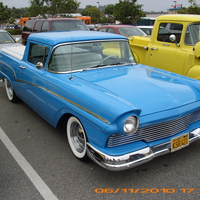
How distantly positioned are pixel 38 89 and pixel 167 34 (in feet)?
10.2

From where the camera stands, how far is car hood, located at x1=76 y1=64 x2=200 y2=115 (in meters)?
2.86

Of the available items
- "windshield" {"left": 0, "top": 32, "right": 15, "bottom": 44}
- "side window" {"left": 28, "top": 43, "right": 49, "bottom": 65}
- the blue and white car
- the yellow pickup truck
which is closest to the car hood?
the blue and white car

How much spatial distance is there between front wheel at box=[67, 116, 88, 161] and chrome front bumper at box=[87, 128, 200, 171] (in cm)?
40

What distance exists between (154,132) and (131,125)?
370 mm

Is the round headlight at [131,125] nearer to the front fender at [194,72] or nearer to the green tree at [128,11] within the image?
the front fender at [194,72]

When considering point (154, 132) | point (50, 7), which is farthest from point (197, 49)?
point (50, 7)

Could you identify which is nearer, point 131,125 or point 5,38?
point 131,125

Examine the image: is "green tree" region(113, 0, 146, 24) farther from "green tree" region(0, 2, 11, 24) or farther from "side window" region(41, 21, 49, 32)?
"side window" region(41, 21, 49, 32)

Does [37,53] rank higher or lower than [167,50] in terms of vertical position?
higher

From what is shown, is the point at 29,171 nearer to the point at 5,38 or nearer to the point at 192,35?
the point at 192,35

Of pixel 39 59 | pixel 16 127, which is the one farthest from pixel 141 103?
pixel 16 127

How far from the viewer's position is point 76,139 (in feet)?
11.1

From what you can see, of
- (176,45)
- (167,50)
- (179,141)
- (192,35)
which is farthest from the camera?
(167,50)
